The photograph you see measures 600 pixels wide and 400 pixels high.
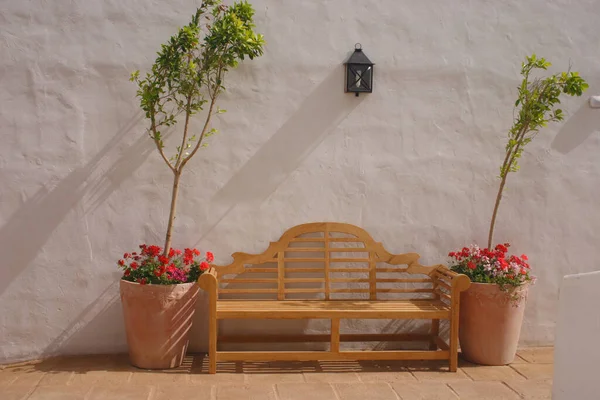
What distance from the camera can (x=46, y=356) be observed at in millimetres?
4895

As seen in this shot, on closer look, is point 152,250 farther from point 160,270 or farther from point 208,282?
point 208,282

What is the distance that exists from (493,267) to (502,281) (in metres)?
0.11

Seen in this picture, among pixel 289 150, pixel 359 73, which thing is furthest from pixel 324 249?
pixel 359 73

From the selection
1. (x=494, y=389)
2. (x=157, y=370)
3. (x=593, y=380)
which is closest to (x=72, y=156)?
(x=157, y=370)

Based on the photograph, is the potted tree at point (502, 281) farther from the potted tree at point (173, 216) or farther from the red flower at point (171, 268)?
the red flower at point (171, 268)

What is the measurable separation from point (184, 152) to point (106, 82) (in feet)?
2.34

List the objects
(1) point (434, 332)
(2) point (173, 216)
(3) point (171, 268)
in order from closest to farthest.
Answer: (3) point (171, 268), (2) point (173, 216), (1) point (434, 332)

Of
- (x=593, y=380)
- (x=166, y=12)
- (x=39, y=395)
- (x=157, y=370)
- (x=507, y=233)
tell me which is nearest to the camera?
(x=593, y=380)

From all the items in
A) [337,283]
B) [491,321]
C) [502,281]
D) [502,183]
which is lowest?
[491,321]

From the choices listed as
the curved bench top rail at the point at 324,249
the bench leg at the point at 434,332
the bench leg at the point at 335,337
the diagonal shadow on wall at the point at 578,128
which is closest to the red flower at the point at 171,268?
the curved bench top rail at the point at 324,249

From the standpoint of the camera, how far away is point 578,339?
3328 millimetres

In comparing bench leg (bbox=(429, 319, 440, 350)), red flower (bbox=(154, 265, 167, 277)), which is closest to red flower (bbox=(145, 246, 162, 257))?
red flower (bbox=(154, 265, 167, 277))

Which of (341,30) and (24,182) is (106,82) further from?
(341,30)

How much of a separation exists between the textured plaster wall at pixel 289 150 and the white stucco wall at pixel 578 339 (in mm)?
1824
